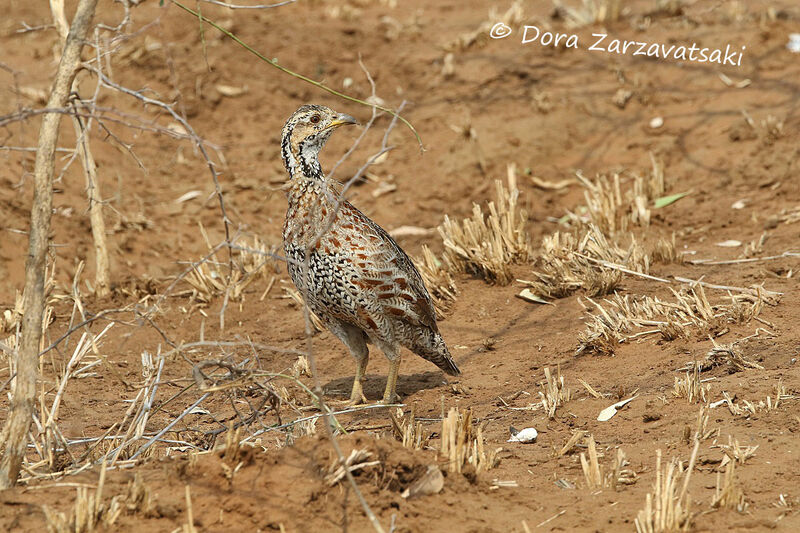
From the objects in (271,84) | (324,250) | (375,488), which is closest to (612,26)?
(271,84)

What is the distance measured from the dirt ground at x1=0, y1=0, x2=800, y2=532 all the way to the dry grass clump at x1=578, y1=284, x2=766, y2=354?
8 centimetres

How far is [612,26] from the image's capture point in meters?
11.5

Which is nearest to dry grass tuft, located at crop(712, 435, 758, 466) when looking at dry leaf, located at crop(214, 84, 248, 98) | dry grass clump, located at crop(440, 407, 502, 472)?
dry grass clump, located at crop(440, 407, 502, 472)

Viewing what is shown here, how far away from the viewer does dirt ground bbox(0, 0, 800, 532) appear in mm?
3607

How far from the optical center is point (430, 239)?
359 inches

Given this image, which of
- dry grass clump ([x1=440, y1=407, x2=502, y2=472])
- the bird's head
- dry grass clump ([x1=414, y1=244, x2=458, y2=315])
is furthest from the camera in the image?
dry grass clump ([x1=414, y1=244, x2=458, y2=315])

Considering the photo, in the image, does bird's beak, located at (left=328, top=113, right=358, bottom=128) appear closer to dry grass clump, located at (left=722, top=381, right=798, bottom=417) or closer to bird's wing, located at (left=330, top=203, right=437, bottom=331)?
bird's wing, located at (left=330, top=203, right=437, bottom=331)

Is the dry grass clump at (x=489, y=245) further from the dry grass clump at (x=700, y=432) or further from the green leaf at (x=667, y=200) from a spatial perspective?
the dry grass clump at (x=700, y=432)

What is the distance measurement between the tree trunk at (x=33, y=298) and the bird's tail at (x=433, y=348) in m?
2.76

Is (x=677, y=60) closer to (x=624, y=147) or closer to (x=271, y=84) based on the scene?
(x=624, y=147)

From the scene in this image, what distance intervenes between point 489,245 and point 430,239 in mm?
1683

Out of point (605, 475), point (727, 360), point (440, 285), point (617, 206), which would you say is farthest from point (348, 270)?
point (617, 206)

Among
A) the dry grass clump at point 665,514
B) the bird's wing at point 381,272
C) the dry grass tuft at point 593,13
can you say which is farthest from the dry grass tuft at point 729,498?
the dry grass tuft at point 593,13

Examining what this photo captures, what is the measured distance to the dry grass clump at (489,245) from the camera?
7.49m
